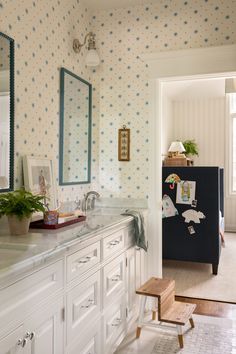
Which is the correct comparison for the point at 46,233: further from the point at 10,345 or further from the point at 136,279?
the point at 136,279

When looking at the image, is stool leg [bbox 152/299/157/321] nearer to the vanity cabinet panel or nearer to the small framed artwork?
the vanity cabinet panel

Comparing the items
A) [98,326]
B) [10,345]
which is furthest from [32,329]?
[98,326]

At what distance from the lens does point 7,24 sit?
212 centimetres

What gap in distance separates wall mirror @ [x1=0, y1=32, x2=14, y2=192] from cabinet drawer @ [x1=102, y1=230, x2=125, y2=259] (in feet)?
2.26

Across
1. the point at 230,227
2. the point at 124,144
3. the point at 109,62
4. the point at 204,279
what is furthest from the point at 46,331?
the point at 230,227

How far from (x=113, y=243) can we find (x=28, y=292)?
104cm

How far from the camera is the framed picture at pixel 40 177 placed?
2.28 m

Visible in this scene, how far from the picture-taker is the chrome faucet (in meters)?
3.08

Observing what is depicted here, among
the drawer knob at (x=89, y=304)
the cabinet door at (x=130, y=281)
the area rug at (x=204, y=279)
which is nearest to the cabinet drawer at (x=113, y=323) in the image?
the cabinet door at (x=130, y=281)

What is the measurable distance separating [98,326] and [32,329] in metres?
0.78

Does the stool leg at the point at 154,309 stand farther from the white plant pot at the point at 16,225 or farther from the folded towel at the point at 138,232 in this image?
the white plant pot at the point at 16,225

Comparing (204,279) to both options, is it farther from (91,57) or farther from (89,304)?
(91,57)

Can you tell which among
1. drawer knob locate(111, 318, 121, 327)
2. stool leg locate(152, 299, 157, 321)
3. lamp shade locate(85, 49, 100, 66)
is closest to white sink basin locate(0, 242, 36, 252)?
drawer knob locate(111, 318, 121, 327)

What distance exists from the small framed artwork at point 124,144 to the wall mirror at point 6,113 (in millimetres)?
1343
